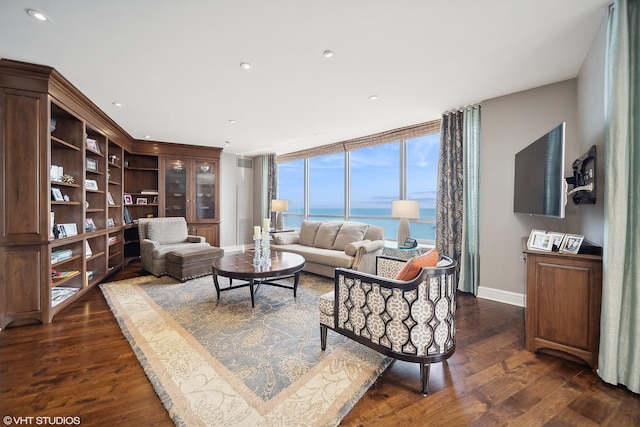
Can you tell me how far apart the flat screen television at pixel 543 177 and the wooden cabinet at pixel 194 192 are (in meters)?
5.82

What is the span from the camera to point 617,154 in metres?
1.76

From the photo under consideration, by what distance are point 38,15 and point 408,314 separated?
3.22 metres

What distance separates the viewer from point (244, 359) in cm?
212

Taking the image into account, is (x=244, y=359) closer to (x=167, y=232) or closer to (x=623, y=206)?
(x=623, y=206)

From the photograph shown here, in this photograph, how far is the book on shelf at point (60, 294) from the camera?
3023 mm

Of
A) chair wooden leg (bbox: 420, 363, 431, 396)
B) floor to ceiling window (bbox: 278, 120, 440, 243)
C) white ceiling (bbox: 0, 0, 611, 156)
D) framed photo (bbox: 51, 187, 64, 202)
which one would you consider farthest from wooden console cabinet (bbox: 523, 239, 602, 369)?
framed photo (bbox: 51, 187, 64, 202)

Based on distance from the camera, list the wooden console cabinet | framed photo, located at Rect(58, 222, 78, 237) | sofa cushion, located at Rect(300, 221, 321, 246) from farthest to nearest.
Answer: sofa cushion, located at Rect(300, 221, 321, 246) → framed photo, located at Rect(58, 222, 78, 237) → the wooden console cabinet

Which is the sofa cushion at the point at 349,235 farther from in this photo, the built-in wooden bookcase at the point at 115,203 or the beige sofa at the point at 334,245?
the built-in wooden bookcase at the point at 115,203

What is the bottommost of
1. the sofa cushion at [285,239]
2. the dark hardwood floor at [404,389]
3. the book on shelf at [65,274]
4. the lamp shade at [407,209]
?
the dark hardwood floor at [404,389]

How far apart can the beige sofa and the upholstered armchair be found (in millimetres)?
1669

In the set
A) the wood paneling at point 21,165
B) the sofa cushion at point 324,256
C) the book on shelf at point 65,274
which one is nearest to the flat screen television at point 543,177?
Result: the sofa cushion at point 324,256

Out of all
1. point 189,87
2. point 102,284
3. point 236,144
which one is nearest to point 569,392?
point 189,87

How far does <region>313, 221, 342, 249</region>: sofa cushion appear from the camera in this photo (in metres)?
4.78

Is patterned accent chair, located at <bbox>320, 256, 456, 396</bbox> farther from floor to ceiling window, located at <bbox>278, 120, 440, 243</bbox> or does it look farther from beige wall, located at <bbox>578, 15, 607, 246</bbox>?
floor to ceiling window, located at <bbox>278, 120, 440, 243</bbox>
